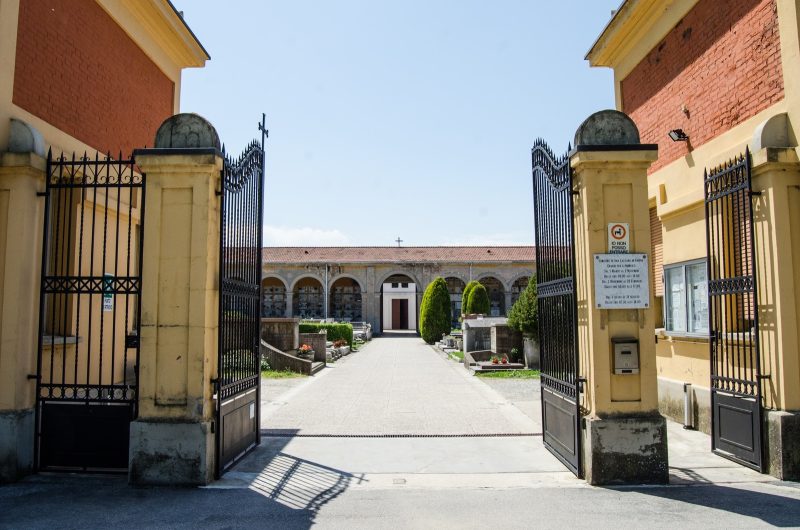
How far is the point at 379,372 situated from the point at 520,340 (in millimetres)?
4715

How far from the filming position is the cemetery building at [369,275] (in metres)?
43.8

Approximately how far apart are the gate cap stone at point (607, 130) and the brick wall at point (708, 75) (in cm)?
194

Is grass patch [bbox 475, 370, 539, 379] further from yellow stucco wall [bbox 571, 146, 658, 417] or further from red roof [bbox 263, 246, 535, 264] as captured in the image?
red roof [bbox 263, 246, 535, 264]

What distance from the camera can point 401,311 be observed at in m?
56.8

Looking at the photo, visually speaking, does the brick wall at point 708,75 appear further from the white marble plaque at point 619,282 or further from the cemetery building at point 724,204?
the white marble plaque at point 619,282

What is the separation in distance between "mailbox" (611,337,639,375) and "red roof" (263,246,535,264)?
37.8 meters

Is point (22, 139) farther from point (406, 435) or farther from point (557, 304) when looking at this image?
point (557, 304)

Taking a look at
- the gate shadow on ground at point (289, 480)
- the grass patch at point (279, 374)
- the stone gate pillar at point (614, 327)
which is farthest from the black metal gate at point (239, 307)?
the grass patch at point (279, 374)

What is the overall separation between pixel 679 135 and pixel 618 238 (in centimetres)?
348

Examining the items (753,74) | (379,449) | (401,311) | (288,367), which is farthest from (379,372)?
(401,311)

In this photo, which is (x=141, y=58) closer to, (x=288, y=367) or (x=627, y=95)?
(x=627, y=95)

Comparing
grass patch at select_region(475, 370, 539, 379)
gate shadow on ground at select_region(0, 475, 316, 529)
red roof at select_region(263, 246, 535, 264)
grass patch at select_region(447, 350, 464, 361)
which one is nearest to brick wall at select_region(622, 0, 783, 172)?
gate shadow on ground at select_region(0, 475, 316, 529)

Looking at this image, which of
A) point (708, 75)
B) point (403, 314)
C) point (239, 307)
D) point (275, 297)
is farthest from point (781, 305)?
point (403, 314)

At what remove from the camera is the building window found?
26.4 feet
